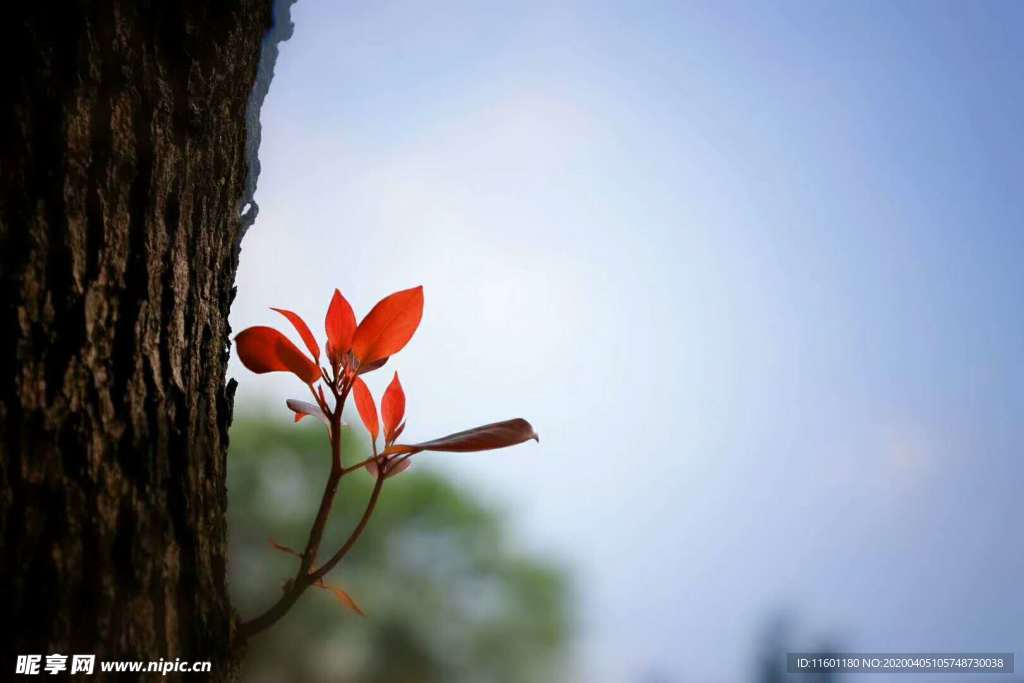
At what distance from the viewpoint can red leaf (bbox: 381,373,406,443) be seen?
517mm

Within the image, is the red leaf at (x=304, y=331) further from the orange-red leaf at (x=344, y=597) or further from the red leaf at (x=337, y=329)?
the orange-red leaf at (x=344, y=597)

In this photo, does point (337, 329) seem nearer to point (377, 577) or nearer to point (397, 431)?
point (397, 431)

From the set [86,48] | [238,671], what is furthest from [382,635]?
[86,48]

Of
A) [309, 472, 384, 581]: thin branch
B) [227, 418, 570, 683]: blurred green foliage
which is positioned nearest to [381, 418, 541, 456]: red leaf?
[309, 472, 384, 581]: thin branch

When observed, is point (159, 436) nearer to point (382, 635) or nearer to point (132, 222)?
point (132, 222)

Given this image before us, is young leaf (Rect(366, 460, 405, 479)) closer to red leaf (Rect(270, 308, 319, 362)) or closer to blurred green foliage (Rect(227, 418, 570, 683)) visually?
red leaf (Rect(270, 308, 319, 362))

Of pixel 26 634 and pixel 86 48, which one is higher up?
pixel 86 48

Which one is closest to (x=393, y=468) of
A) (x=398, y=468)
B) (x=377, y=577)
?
(x=398, y=468)

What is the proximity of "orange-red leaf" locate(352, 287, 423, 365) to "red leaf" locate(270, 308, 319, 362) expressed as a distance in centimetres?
2

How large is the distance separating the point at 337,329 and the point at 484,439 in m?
0.12

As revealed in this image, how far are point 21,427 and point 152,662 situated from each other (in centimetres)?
12

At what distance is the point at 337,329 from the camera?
48 cm

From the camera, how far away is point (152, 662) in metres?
0.34

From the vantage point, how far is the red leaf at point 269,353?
0.45 meters
